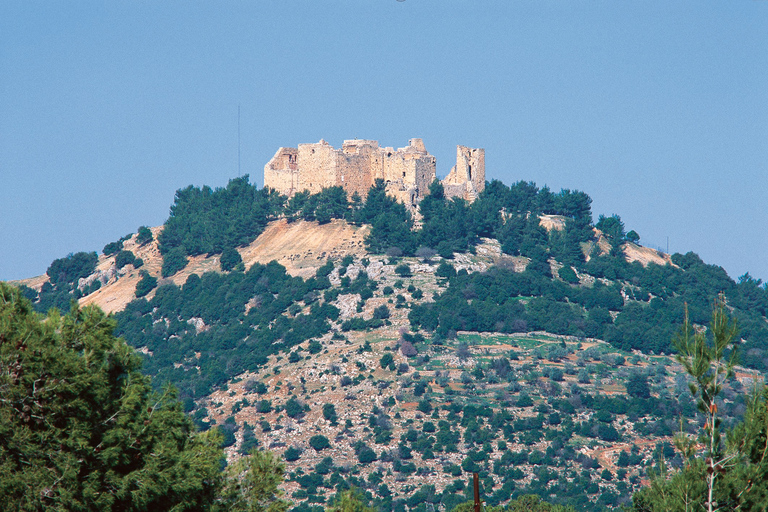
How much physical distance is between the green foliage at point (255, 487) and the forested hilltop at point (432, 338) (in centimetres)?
2392

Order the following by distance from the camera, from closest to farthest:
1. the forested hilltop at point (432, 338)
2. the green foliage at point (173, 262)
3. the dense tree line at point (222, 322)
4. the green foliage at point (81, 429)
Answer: the green foliage at point (81, 429), the forested hilltop at point (432, 338), the dense tree line at point (222, 322), the green foliage at point (173, 262)

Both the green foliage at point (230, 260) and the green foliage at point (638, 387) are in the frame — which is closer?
the green foliage at point (638, 387)

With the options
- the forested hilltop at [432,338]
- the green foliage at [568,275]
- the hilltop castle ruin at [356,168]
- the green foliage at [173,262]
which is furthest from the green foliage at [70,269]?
the green foliage at [568,275]

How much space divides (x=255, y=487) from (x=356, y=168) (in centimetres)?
4551

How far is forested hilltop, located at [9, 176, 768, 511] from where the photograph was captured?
50031 millimetres

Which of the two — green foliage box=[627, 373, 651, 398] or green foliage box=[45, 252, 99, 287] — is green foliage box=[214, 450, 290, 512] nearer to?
green foliage box=[627, 373, 651, 398]

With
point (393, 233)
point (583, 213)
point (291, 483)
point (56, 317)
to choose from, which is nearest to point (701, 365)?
point (56, 317)

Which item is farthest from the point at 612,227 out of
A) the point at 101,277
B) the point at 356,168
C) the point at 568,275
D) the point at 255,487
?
the point at 255,487

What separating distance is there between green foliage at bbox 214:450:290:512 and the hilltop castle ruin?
1748 inches

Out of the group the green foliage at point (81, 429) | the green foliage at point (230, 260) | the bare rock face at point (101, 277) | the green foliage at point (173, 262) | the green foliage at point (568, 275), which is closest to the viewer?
the green foliage at point (81, 429)

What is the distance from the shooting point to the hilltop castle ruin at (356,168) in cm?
6550

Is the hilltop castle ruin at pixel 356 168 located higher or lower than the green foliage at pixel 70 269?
higher

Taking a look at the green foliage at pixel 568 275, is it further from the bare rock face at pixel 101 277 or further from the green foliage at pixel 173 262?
the bare rock face at pixel 101 277

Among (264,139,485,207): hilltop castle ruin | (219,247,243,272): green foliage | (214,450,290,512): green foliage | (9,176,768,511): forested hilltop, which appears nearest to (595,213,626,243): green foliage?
(9,176,768,511): forested hilltop
